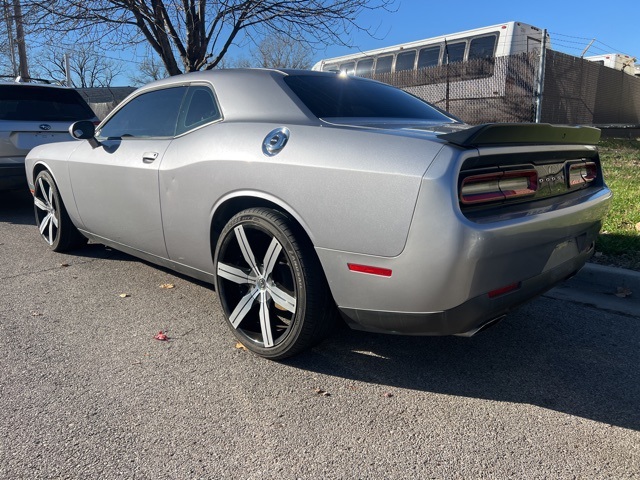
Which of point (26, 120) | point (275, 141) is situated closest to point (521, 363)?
point (275, 141)

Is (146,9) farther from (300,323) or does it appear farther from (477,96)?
(477,96)

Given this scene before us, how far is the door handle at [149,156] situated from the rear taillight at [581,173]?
8.30ft

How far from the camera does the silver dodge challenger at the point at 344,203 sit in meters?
2.37

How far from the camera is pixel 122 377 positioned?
9.46 feet

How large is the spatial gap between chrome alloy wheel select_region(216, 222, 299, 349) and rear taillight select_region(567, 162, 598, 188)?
1.65m

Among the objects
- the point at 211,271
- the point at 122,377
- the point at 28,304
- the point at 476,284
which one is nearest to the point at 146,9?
the point at 28,304

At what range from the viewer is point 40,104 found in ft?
24.1

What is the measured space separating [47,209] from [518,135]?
4514 mm

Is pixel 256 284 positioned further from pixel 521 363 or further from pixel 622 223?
pixel 622 223

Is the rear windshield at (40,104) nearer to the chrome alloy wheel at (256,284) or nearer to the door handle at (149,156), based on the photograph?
the door handle at (149,156)

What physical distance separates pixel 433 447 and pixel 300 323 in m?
0.87

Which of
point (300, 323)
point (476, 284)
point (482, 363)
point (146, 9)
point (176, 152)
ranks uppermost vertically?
point (146, 9)

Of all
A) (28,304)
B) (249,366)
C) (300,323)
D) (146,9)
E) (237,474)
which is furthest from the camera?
(146,9)

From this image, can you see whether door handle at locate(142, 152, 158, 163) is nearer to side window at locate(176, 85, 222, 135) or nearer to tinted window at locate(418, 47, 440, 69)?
side window at locate(176, 85, 222, 135)
